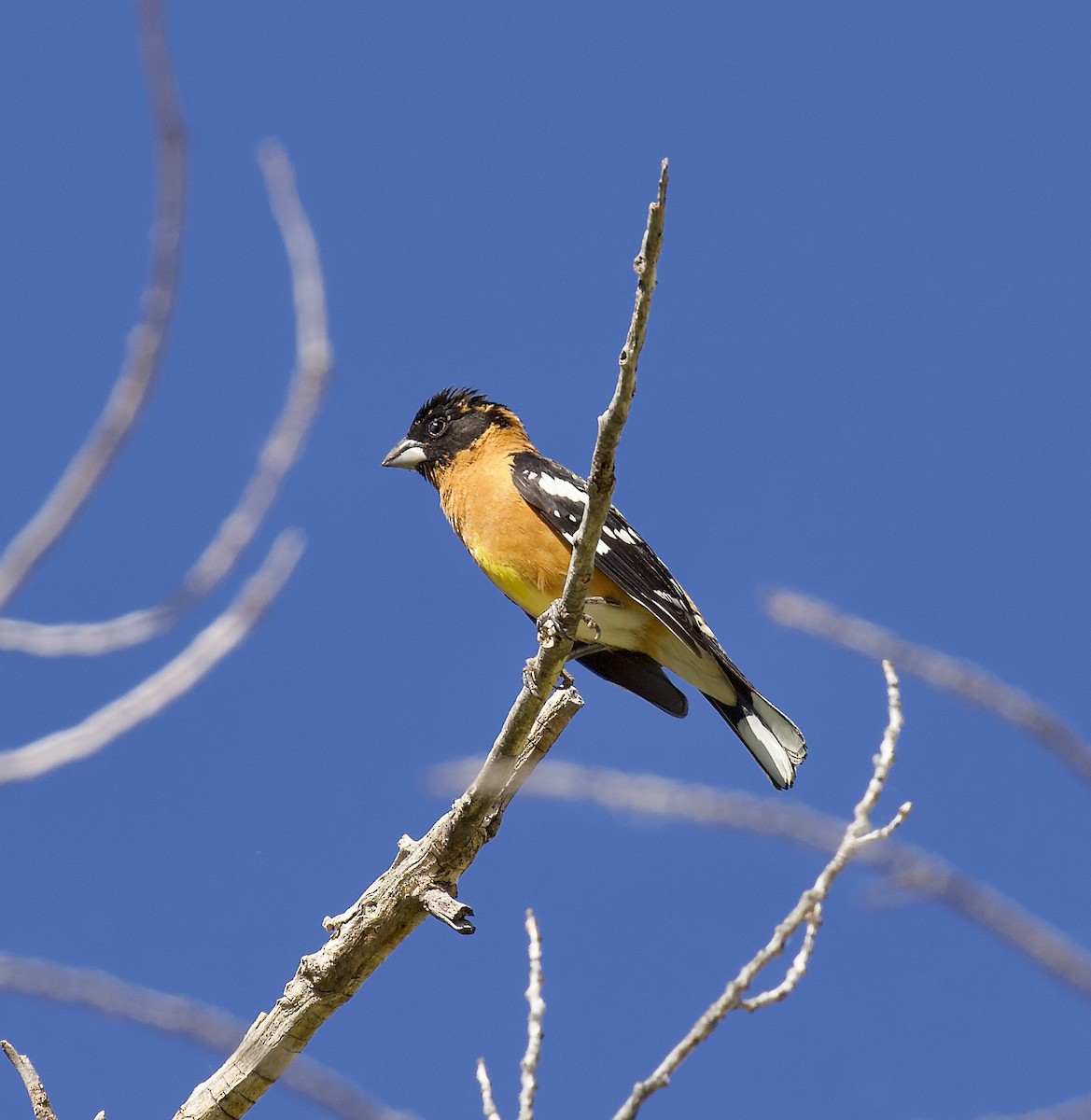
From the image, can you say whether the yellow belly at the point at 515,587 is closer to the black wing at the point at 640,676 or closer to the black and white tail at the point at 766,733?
the black wing at the point at 640,676

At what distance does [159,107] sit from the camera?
2.35 meters

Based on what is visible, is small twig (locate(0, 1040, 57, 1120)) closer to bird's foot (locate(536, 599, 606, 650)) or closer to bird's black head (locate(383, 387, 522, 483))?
bird's foot (locate(536, 599, 606, 650))

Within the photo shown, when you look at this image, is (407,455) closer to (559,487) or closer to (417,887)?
(559,487)

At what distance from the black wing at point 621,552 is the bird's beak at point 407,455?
96 centimetres

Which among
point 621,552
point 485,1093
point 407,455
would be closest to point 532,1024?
point 485,1093

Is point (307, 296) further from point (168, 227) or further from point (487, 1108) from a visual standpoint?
point (487, 1108)

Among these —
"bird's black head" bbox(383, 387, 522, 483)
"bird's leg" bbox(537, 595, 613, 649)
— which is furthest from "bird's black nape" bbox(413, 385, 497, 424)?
"bird's leg" bbox(537, 595, 613, 649)

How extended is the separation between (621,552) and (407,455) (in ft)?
6.14

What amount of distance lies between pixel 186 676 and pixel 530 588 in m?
3.87

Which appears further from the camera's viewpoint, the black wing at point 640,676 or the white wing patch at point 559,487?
the black wing at point 640,676

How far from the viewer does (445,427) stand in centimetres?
815

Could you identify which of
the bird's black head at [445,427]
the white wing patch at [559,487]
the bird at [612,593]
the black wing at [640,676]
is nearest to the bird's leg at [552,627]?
the bird at [612,593]

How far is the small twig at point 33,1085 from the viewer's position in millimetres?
3787

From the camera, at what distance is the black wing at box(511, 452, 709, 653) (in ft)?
21.9
